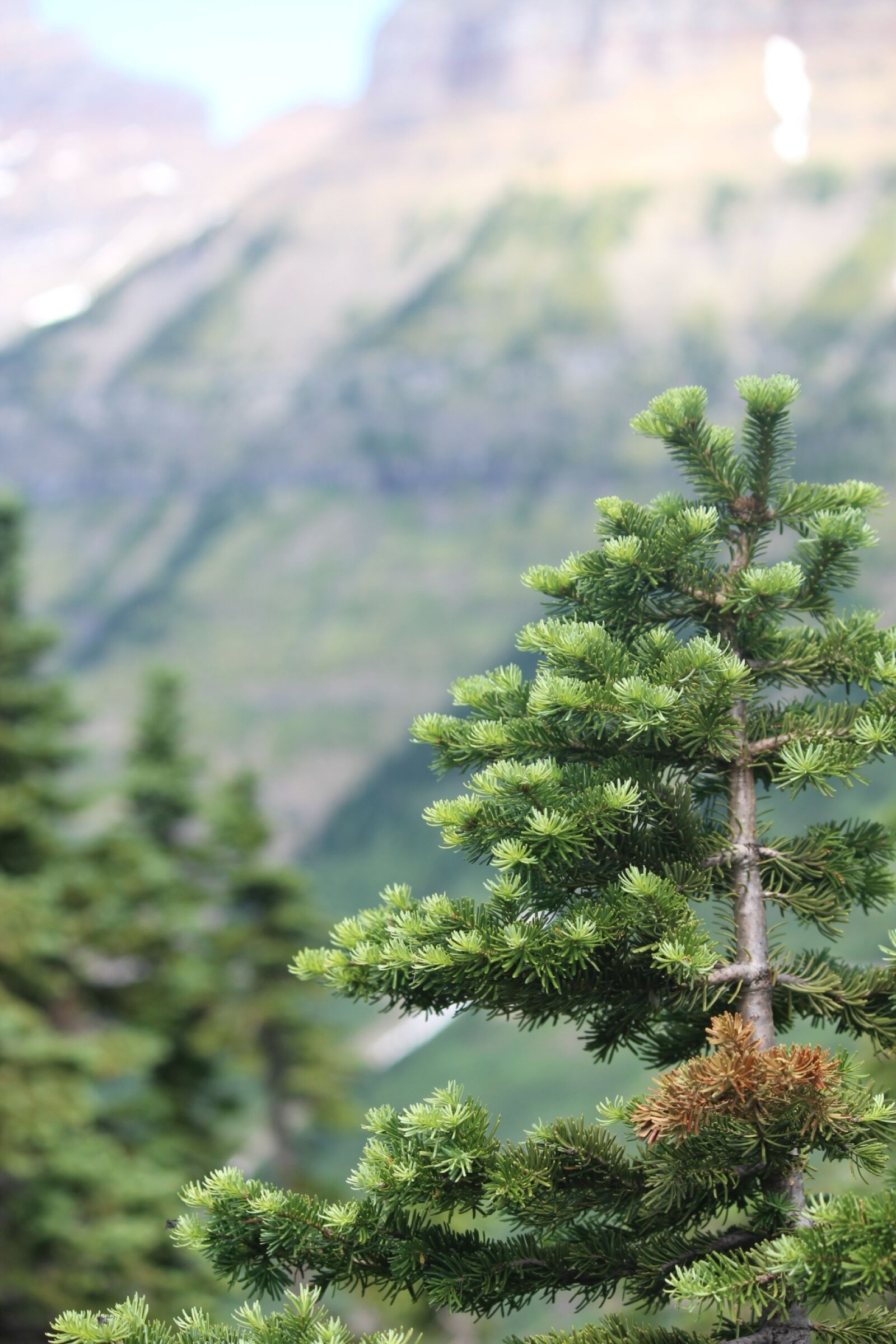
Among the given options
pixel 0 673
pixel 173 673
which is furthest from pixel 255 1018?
pixel 0 673

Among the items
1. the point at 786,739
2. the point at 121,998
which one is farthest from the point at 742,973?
the point at 121,998

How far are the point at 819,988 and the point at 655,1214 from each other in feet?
3.97

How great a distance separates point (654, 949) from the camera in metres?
5.26

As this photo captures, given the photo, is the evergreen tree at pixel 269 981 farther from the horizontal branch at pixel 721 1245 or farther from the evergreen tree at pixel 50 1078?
the horizontal branch at pixel 721 1245

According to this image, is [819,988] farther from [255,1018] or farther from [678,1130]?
[255,1018]

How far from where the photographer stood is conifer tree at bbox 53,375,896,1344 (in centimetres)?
497

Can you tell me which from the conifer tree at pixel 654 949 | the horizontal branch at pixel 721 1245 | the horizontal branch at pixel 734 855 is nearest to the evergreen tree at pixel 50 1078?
the conifer tree at pixel 654 949

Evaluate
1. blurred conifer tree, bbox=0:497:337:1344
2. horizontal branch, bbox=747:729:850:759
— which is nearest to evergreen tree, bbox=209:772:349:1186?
blurred conifer tree, bbox=0:497:337:1344

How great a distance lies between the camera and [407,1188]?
5172mm

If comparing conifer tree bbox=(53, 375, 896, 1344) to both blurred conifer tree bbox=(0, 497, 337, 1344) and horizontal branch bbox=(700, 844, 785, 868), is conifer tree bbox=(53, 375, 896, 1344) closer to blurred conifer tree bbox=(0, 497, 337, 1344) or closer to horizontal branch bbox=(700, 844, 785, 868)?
horizontal branch bbox=(700, 844, 785, 868)

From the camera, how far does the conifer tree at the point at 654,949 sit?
497 centimetres

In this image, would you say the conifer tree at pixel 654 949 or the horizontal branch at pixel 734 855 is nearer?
the conifer tree at pixel 654 949

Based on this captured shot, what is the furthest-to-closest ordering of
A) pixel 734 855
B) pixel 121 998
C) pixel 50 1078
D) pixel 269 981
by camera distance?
pixel 269 981
pixel 121 998
pixel 50 1078
pixel 734 855

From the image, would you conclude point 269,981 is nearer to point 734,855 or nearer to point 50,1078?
point 50,1078
